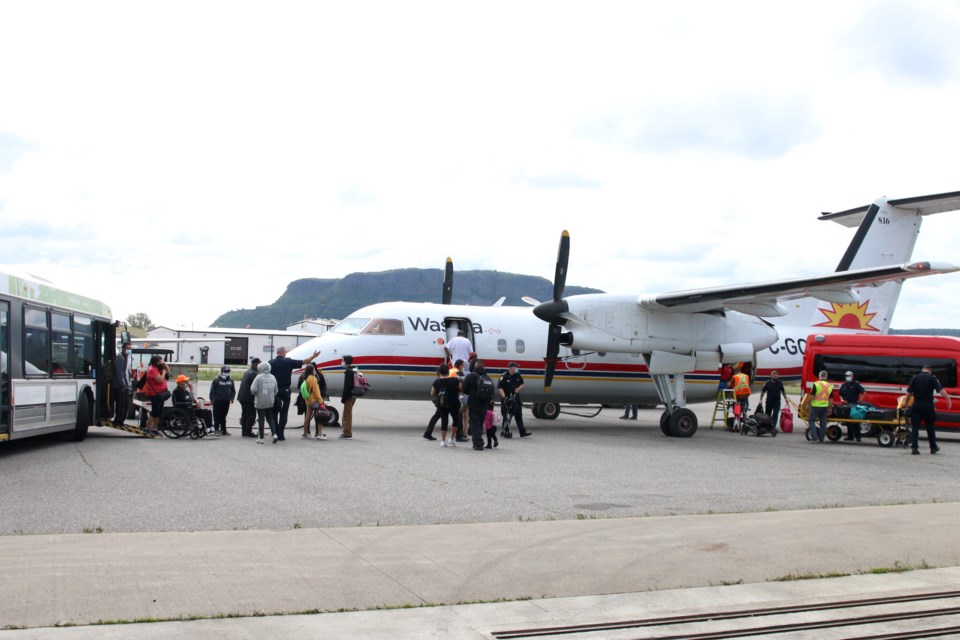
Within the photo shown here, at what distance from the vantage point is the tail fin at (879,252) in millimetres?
22906

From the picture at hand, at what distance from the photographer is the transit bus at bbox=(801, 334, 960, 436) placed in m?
21.1

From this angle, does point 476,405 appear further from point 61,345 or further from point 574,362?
point 61,345

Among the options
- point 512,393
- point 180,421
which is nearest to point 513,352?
point 512,393

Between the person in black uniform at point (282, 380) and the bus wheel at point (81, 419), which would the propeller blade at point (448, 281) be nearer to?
the person in black uniform at point (282, 380)

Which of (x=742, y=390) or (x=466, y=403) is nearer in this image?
(x=466, y=403)

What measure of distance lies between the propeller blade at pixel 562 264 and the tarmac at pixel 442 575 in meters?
12.0

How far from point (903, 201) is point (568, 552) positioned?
19.0 meters

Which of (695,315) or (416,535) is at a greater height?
(695,315)

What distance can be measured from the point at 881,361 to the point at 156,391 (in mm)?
16970

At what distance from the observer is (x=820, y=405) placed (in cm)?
1973

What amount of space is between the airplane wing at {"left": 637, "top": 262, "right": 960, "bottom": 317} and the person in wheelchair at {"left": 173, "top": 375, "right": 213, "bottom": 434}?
395 inches

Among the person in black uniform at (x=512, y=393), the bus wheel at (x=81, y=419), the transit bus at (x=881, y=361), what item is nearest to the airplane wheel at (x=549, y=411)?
the person in black uniform at (x=512, y=393)

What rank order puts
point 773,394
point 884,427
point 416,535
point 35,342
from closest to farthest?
point 416,535 < point 35,342 < point 884,427 < point 773,394

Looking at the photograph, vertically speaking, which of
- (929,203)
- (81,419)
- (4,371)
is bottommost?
(81,419)
